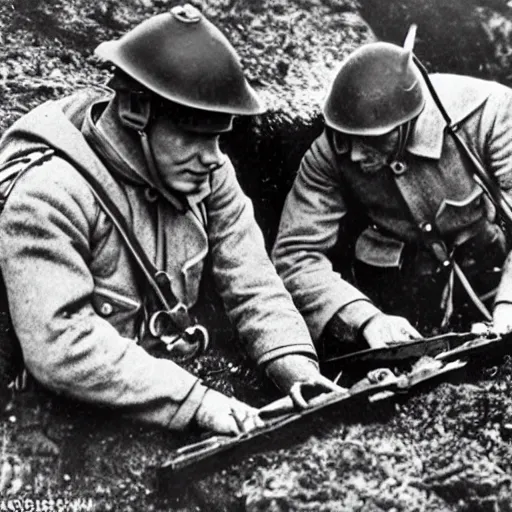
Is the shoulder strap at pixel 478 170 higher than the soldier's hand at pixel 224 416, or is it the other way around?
the shoulder strap at pixel 478 170

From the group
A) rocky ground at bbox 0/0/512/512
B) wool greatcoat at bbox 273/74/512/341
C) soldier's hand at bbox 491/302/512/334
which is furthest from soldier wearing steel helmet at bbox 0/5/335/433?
soldier's hand at bbox 491/302/512/334

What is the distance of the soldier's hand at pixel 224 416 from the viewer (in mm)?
Answer: 4160

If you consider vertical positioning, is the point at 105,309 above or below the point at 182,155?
below

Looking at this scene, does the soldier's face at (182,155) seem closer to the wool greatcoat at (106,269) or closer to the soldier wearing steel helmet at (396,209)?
the wool greatcoat at (106,269)

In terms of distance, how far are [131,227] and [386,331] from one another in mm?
1381

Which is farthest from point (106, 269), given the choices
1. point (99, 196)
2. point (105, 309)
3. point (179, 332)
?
point (179, 332)

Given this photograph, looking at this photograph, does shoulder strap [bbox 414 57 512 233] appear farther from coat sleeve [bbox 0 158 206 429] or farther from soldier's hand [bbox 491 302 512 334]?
coat sleeve [bbox 0 158 206 429]

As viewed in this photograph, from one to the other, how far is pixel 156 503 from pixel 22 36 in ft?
8.70

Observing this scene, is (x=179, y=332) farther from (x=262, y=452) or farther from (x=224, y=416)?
(x=262, y=452)

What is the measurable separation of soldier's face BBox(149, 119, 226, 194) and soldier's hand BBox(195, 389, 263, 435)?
2.71ft

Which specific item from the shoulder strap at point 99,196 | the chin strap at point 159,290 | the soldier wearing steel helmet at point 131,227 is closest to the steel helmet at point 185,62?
the soldier wearing steel helmet at point 131,227

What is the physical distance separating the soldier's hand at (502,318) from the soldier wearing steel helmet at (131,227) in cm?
92

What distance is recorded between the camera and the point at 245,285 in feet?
15.6

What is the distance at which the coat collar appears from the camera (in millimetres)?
5289
